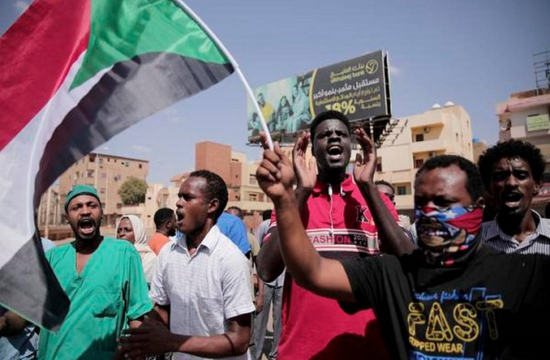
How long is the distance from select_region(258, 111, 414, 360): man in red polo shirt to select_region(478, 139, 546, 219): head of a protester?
32.9 inches

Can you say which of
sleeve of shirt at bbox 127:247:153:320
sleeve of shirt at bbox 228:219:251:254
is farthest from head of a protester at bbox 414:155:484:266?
sleeve of shirt at bbox 228:219:251:254

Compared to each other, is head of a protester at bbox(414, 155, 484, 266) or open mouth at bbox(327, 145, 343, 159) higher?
open mouth at bbox(327, 145, 343, 159)

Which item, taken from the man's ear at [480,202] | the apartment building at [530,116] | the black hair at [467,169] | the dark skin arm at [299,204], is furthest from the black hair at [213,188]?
the apartment building at [530,116]

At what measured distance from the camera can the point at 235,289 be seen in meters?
2.46

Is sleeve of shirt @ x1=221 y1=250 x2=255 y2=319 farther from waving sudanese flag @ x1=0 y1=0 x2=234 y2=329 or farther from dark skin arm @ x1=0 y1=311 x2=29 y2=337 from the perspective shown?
dark skin arm @ x1=0 y1=311 x2=29 y2=337

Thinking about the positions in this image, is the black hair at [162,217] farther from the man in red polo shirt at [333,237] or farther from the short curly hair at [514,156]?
the short curly hair at [514,156]

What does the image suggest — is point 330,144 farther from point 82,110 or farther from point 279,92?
point 279,92

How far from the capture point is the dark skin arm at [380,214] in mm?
2027

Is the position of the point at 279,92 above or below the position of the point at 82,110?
above

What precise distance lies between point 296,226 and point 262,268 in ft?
2.27

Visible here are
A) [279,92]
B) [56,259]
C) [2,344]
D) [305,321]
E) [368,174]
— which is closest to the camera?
[305,321]

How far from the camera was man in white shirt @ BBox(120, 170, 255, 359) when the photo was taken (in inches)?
88.5

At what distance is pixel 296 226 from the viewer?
1.51m

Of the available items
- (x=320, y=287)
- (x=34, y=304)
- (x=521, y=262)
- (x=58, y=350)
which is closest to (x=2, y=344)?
(x=58, y=350)
